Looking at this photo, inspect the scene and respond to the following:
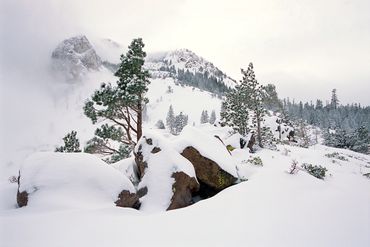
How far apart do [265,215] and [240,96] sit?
2742 centimetres

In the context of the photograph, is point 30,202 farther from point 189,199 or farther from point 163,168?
point 189,199

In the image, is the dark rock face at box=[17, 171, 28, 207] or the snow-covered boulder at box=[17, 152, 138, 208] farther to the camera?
the dark rock face at box=[17, 171, 28, 207]

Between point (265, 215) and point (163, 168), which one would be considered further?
point (163, 168)

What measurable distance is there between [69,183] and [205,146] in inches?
254

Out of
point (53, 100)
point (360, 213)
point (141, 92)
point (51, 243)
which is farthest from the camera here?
point (53, 100)

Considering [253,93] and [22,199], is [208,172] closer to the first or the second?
[22,199]

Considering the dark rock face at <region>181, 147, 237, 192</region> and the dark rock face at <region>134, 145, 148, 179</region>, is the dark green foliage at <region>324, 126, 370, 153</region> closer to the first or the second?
the dark rock face at <region>181, 147, 237, 192</region>

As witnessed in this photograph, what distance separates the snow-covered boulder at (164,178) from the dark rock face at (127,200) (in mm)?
379

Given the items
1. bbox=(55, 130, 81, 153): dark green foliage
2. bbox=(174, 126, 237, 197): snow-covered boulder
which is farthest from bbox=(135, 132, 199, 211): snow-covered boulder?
bbox=(55, 130, 81, 153): dark green foliage

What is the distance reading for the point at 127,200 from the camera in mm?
9086

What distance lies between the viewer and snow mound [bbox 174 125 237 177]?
11726 mm

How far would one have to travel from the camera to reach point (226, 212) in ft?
21.9

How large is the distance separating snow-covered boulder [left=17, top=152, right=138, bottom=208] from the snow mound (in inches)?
136

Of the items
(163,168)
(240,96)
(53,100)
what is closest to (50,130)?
(53,100)
